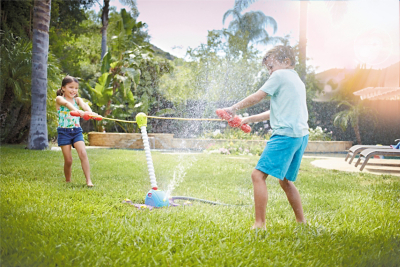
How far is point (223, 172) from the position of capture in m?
4.82

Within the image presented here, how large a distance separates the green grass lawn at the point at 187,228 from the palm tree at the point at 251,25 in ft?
47.6

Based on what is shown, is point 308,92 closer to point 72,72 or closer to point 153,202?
point 72,72

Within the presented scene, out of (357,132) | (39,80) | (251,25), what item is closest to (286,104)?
(39,80)

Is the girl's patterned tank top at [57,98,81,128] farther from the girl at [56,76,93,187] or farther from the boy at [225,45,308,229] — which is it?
the boy at [225,45,308,229]

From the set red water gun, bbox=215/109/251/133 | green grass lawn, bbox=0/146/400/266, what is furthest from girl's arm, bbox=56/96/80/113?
red water gun, bbox=215/109/251/133

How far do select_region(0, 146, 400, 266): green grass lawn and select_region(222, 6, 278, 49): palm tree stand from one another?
14.5 metres

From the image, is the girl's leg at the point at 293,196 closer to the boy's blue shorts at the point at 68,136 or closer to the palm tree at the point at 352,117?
the boy's blue shorts at the point at 68,136

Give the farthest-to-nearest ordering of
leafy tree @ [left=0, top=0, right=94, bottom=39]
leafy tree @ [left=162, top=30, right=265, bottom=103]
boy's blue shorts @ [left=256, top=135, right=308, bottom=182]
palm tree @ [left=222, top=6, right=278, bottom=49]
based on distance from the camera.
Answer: palm tree @ [left=222, top=6, right=278, bottom=49] → leafy tree @ [left=162, top=30, right=265, bottom=103] → leafy tree @ [left=0, top=0, right=94, bottom=39] → boy's blue shorts @ [left=256, top=135, right=308, bottom=182]

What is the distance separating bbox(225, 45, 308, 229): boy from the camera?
81.4 inches

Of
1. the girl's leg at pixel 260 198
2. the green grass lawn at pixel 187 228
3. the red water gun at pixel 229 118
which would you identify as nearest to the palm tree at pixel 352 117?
the green grass lawn at pixel 187 228

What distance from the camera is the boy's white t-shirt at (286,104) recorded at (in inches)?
82.7

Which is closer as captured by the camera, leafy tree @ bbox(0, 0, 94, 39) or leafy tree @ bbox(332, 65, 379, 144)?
leafy tree @ bbox(0, 0, 94, 39)

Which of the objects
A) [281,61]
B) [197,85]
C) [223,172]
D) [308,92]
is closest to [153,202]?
[281,61]

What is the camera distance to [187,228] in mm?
2035
